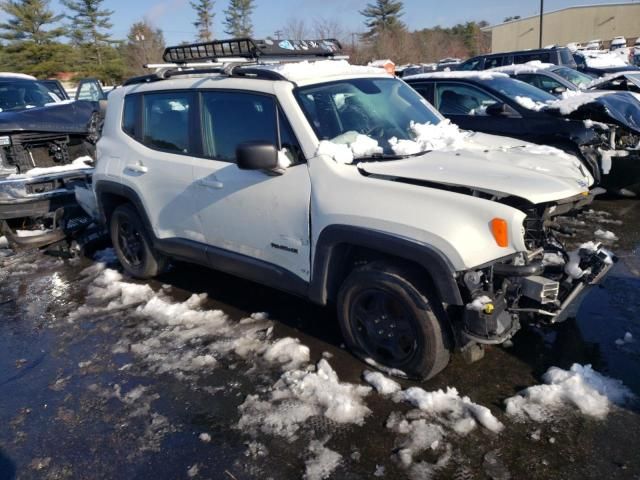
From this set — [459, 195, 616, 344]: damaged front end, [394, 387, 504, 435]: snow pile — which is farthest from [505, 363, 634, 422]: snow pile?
[459, 195, 616, 344]: damaged front end

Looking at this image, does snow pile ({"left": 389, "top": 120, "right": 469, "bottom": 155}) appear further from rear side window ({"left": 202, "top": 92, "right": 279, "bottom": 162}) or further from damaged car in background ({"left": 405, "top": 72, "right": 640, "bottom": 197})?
damaged car in background ({"left": 405, "top": 72, "right": 640, "bottom": 197})

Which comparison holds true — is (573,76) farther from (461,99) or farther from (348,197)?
(348,197)

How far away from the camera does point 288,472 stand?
2756 mm

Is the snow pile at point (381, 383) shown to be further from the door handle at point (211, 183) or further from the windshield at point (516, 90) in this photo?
the windshield at point (516, 90)

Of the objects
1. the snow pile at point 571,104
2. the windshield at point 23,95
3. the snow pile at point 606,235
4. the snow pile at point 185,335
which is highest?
the windshield at point 23,95

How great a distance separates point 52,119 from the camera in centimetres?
712

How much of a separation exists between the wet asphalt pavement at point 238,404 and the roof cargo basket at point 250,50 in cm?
211

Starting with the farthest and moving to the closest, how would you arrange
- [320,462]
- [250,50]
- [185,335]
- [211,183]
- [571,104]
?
[571,104] → [250,50] → [185,335] → [211,183] → [320,462]

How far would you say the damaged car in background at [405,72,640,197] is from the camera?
6.09 meters

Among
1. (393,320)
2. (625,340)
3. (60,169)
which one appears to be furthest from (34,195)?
(625,340)

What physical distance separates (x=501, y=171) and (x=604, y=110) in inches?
137

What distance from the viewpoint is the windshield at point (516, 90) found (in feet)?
23.3

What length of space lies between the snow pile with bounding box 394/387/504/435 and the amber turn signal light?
3.19 ft

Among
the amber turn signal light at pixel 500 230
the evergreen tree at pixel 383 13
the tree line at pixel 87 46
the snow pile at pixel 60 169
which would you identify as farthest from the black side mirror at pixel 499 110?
the evergreen tree at pixel 383 13
